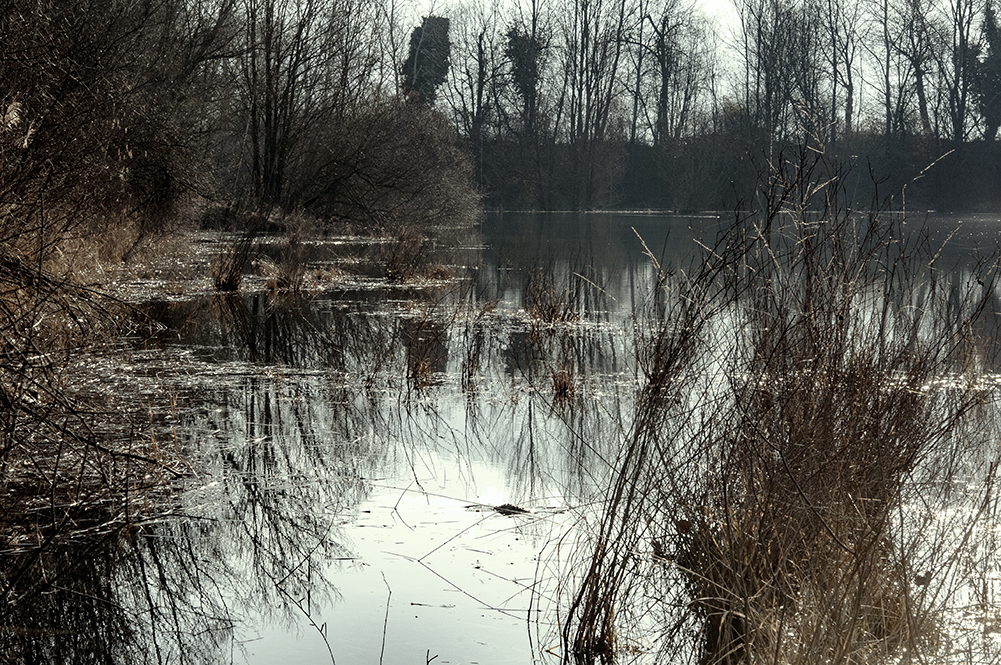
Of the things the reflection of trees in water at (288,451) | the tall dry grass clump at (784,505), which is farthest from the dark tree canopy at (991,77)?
A: the tall dry grass clump at (784,505)

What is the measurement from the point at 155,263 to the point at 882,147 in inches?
1090

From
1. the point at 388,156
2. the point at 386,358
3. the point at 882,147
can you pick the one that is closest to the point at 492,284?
the point at 386,358

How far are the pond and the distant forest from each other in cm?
165

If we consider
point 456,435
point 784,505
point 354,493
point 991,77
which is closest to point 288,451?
point 354,493

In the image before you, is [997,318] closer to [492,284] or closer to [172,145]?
[492,284]

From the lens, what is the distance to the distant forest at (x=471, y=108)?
37.6 feet

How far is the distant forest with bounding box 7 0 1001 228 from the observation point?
1145cm

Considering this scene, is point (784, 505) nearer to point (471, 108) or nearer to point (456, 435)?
point (456, 435)

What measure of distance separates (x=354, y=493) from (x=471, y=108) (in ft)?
126

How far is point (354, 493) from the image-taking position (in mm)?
4598

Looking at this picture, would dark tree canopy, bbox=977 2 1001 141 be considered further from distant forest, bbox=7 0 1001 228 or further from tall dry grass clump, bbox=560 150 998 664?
tall dry grass clump, bbox=560 150 998 664

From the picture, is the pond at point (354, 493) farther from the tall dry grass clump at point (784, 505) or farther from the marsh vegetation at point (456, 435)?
the tall dry grass clump at point (784, 505)

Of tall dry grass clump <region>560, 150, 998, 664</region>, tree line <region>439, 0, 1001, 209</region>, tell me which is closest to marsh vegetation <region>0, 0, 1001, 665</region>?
tall dry grass clump <region>560, 150, 998, 664</region>

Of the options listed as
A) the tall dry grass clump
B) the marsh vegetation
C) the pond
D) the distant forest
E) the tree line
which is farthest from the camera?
the tree line
